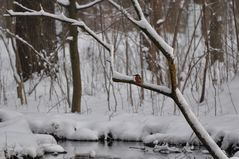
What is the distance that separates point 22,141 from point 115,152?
122cm

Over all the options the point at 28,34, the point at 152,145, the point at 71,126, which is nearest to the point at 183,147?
the point at 152,145

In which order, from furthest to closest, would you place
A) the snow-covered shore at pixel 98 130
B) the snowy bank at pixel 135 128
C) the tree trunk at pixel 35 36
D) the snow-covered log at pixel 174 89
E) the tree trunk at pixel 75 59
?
the tree trunk at pixel 35 36 → the tree trunk at pixel 75 59 → the snowy bank at pixel 135 128 → the snow-covered shore at pixel 98 130 → the snow-covered log at pixel 174 89

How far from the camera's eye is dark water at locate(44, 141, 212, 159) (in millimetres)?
6227

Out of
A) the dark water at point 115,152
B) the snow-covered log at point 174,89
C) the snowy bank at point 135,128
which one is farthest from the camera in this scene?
the snowy bank at point 135,128

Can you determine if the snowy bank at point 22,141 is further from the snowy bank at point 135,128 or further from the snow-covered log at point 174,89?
the snow-covered log at point 174,89

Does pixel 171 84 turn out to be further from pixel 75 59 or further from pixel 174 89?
pixel 75 59

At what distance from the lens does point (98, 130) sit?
753 cm

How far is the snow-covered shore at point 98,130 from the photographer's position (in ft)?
21.3

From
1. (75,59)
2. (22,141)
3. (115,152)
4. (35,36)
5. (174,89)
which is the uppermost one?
(35,36)

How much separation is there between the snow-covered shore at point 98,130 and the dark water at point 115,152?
0.62 ft

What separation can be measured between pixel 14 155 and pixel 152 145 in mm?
1844

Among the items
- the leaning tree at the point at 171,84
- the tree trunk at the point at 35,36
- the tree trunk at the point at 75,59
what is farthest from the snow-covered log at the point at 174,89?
the tree trunk at the point at 35,36

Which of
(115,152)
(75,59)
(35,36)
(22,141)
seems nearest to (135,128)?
(115,152)

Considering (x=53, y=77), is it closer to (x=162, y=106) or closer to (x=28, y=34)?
(x=28, y=34)
